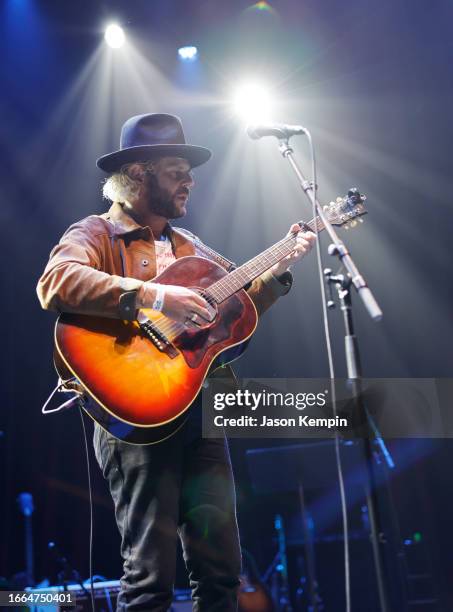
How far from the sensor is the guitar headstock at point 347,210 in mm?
2914

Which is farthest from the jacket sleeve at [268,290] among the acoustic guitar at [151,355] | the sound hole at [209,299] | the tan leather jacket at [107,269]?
the sound hole at [209,299]

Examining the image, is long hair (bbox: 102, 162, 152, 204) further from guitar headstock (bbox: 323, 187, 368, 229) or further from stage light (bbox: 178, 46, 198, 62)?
stage light (bbox: 178, 46, 198, 62)

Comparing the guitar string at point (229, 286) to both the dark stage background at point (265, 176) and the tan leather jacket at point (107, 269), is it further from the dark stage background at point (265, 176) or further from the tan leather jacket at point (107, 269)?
the dark stage background at point (265, 176)

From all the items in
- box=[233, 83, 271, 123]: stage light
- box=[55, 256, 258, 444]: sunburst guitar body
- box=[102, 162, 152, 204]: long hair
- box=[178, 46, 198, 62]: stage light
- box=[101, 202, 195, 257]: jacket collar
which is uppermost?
box=[178, 46, 198, 62]: stage light

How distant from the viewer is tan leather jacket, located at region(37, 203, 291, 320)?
7.25ft

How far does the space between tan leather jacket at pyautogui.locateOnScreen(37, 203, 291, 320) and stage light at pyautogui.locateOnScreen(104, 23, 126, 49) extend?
13.2 ft

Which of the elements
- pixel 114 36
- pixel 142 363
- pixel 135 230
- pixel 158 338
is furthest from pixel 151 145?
pixel 114 36

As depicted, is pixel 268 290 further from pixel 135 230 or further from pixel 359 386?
pixel 359 386

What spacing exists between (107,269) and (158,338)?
1.43 feet

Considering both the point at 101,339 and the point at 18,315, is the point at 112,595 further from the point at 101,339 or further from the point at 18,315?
the point at 18,315

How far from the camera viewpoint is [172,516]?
212cm

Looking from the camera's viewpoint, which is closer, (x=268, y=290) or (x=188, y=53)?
(x=268, y=290)

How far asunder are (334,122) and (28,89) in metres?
3.26

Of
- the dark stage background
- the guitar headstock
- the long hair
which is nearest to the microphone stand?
the guitar headstock
